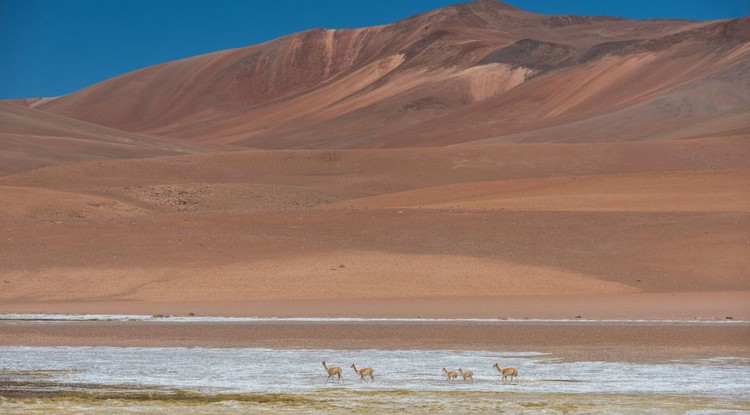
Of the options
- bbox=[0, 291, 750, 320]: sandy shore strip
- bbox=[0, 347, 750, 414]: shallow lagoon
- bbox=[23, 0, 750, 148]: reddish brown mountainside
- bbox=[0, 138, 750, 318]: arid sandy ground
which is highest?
bbox=[23, 0, 750, 148]: reddish brown mountainside

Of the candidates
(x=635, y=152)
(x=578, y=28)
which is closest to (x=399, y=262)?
(x=635, y=152)

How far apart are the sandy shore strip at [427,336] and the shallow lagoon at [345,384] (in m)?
0.67

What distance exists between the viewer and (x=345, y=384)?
37.5 feet

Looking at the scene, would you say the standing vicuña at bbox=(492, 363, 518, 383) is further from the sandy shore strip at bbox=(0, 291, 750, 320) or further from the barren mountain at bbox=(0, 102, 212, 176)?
the barren mountain at bbox=(0, 102, 212, 176)

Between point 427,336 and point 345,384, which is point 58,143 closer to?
point 427,336

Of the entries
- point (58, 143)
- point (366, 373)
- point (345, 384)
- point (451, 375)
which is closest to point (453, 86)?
point (58, 143)

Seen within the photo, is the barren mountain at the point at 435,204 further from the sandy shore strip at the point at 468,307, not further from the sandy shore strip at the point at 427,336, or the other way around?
the sandy shore strip at the point at 427,336

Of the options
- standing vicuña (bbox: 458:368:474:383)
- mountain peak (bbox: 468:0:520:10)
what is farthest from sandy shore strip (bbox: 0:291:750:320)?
mountain peak (bbox: 468:0:520:10)

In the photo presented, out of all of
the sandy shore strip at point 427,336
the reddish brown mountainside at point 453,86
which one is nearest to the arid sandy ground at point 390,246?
the sandy shore strip at point 427,336

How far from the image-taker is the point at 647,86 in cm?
8719

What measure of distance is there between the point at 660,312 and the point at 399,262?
6.58 m

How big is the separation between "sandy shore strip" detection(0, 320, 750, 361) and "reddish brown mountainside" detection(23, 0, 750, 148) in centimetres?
4373

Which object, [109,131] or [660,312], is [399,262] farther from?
[109,131]

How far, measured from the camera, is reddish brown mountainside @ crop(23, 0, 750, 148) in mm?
76125
